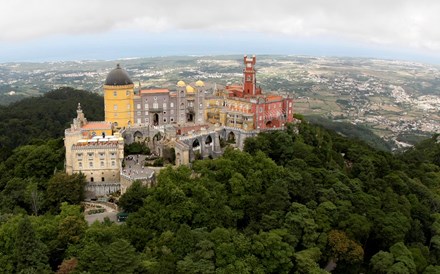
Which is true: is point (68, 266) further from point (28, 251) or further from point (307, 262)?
point (307, 262)

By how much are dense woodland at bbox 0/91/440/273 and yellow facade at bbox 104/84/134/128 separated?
7.33 m

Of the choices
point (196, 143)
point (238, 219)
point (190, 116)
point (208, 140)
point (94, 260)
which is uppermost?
point (190, 116)

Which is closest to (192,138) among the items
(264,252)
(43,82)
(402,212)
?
(264,252)

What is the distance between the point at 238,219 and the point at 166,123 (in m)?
19.1

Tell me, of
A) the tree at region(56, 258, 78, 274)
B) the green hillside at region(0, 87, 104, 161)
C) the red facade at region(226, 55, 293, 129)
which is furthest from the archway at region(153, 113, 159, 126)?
the green hillside at region(0, 87, 104, 161)

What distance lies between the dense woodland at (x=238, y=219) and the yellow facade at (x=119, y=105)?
24.0ft

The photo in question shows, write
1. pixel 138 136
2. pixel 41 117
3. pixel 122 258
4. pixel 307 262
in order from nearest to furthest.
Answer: pixel 122 258
pixel 307 262
pixel 138 136
pixel 41 117

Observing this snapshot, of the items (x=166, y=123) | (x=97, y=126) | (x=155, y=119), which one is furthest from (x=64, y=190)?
(x=166, y=123)

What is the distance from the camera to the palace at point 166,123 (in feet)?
152

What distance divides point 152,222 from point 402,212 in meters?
23.5

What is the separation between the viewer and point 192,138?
50781 mm

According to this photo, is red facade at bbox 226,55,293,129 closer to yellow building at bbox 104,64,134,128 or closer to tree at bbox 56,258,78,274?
yellow building at bbox 104,64,134,128

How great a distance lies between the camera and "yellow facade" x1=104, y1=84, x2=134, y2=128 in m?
53.4

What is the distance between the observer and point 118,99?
53.6m
